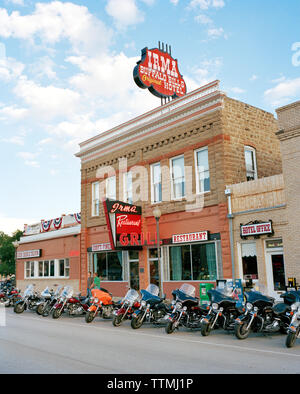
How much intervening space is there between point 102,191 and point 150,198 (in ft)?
16.3

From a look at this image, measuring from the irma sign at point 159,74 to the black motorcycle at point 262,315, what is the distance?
16.4 m

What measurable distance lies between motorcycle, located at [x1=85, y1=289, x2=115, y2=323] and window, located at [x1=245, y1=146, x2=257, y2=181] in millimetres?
9113

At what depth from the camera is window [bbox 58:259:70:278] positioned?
29.0 m

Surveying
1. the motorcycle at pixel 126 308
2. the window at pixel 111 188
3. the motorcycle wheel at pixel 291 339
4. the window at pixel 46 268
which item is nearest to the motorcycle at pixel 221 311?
the motorcycle wheel at pixel 291 339

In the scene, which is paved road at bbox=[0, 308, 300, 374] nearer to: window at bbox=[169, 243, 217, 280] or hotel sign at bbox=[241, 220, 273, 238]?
hotel sign at bbox=[241, 220, 273, 238]

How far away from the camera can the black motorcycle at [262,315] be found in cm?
1034

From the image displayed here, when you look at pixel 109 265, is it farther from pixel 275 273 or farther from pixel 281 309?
pixel 281 309

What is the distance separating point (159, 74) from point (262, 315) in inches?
706

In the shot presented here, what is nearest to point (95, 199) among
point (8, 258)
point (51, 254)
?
point (51, 254)

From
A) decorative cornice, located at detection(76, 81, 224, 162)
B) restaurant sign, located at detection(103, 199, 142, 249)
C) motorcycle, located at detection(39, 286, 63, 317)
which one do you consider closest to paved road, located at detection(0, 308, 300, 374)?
motorcycle, located at detection(39, 286, 63, 317)

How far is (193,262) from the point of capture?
19.5m

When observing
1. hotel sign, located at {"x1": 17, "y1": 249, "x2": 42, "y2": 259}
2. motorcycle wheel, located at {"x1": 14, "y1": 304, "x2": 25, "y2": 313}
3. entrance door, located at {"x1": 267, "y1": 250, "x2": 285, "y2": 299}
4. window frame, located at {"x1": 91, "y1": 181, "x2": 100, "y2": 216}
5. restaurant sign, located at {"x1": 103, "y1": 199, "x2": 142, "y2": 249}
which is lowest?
motorcycle wheel, located at {"x1": 14, "y1": 304, "x2": 25, "y2": 313}

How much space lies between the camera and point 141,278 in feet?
71.8

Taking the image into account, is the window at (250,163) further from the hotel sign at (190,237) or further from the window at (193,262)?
the window at (193,262)
